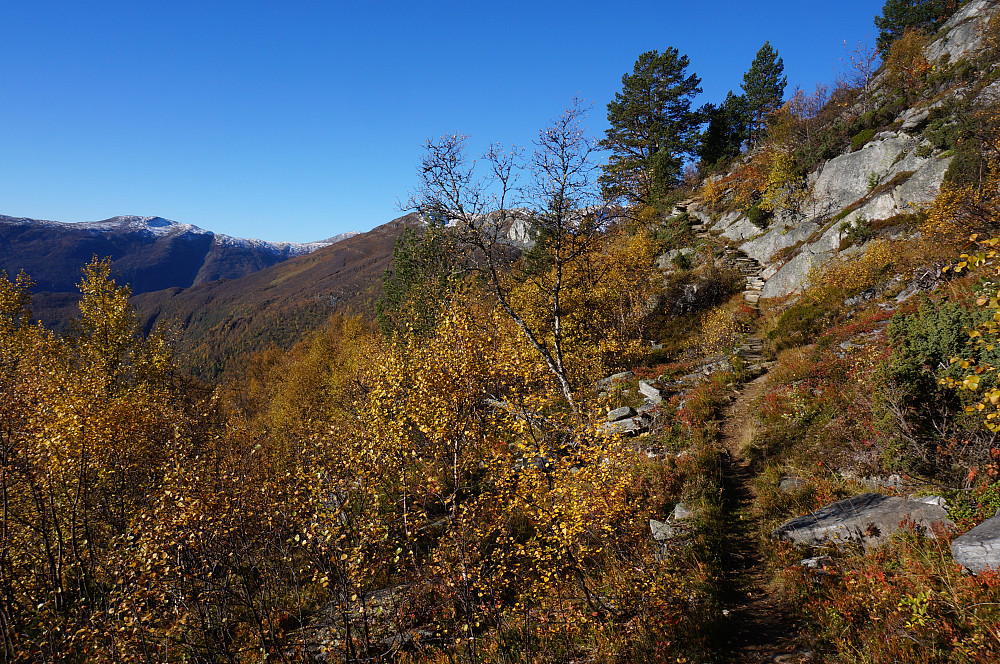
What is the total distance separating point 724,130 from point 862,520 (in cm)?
4849

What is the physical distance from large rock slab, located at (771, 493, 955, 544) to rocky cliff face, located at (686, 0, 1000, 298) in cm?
1809

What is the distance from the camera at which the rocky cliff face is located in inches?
830

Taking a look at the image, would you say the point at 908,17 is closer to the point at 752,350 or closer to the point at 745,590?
the point at 752,350

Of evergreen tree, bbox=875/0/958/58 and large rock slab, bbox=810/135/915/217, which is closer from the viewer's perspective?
large rock slab, bbox=810/135/915/217

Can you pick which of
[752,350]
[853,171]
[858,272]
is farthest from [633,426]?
[853,171]

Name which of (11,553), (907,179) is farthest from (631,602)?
(907,179)

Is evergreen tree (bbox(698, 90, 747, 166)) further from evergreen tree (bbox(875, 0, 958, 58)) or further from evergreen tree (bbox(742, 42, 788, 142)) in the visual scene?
evergreen tree (bbox(875, 0, 958, 58))

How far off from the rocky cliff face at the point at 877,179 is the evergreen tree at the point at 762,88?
1398 centimetres

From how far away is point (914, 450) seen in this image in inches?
320

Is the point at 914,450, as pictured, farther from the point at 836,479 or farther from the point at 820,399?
the point at 820,399

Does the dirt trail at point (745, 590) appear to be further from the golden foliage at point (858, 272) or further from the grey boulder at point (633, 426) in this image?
the golden foliage at point (858, 272)

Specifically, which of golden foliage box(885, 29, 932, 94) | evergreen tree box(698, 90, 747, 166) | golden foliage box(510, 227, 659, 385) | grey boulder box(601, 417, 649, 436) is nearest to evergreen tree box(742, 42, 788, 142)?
evergreen tree box(698, 90, 747, 166)

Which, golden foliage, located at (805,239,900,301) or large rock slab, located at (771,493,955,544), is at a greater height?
golden foliage, located at (805,239,900,301)

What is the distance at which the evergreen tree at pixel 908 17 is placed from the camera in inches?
1503
